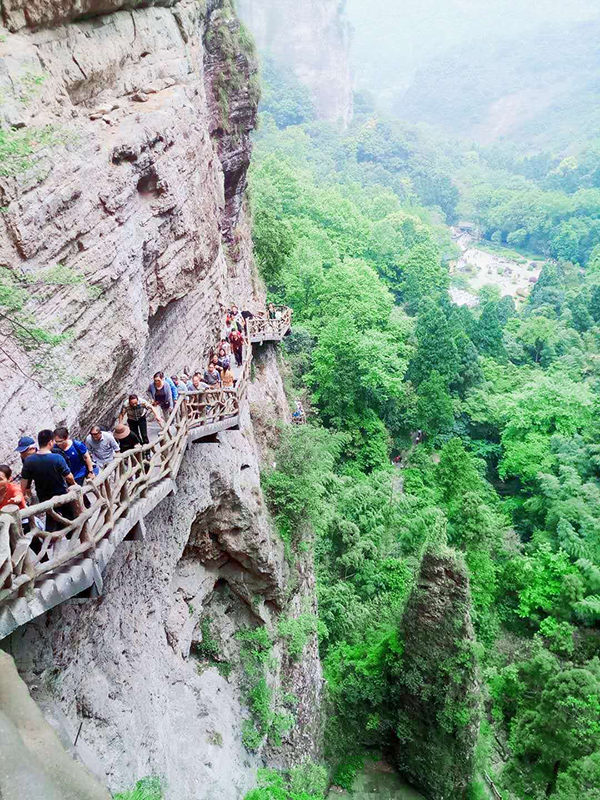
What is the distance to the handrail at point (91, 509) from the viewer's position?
5.77 metres

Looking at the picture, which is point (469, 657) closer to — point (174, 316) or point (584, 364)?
point (174, 316)

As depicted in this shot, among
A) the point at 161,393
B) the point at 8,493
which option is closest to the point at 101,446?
the point at 8,493

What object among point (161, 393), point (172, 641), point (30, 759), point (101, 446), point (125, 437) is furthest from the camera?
point (172, 641)

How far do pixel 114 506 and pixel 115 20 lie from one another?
10664mm

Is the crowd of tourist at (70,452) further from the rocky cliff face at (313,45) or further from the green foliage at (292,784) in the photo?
the rocky cliff face at (313,45)

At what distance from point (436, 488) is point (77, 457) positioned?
25.2m

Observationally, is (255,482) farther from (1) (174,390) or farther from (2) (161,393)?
(2) (161,393)

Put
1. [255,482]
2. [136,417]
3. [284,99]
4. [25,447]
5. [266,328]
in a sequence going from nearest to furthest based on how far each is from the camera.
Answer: [25,447] → [136,417] → [255,482] → [266,328] → [284,99]

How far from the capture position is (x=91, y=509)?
6.84 meters

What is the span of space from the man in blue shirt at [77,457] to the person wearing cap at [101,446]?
530 millimetres

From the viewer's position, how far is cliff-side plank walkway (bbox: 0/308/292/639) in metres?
5.78

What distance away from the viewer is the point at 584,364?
139ft

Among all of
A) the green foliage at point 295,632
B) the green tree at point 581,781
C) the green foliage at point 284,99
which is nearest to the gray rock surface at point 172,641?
the green foliage at point 295,632

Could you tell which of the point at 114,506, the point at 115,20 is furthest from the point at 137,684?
the point at 115,20
